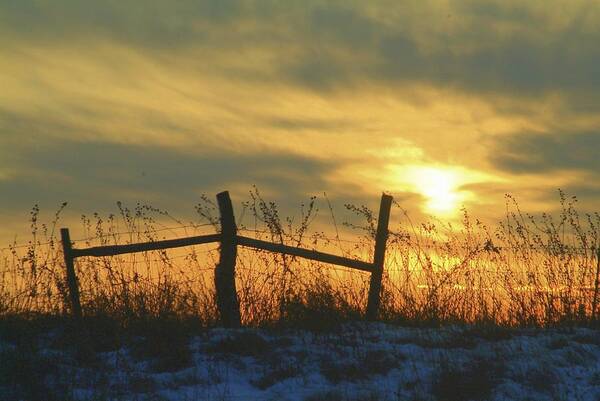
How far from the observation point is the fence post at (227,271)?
28.9ft

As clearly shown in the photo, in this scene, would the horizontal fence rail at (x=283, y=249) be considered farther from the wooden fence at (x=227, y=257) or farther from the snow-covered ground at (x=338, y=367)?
the snow-covered ground at (x=338, y=367)

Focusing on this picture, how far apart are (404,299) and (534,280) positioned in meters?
1.99

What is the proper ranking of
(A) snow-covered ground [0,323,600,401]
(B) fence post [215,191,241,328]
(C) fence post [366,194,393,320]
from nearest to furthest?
(A) snow-covered ground [0,323,600,401], (B) fence post [215,191,241,328], (C) fence post [366,194,393,320]

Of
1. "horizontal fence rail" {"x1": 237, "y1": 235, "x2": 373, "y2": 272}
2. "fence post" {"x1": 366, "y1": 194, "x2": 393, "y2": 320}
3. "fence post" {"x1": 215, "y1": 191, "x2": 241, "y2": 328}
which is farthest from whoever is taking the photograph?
"fence post" {"x1": 366, "y1": 194, "x2": 393, "y2": 320}

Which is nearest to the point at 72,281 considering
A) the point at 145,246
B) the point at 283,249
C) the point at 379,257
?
the point at 145,246

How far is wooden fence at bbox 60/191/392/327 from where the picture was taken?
8844 millimetres

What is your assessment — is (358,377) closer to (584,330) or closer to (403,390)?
(403,390)

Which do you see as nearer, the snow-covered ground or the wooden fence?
the snow-covered ground

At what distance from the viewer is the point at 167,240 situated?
9062 mm

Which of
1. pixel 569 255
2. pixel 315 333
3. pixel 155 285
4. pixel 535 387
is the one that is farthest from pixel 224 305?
pixel 569 255

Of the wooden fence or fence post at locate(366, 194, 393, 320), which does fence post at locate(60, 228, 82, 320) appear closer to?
the wooden fence

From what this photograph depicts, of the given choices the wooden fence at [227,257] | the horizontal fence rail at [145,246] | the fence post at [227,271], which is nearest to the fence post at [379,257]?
the wooden fence at [227,257]

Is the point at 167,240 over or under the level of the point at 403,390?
over

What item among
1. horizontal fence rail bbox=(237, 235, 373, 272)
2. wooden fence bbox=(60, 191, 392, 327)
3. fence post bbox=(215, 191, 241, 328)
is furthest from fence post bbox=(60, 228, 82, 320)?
horizontal fence rail bbox=(237, 235, 373, 272)
